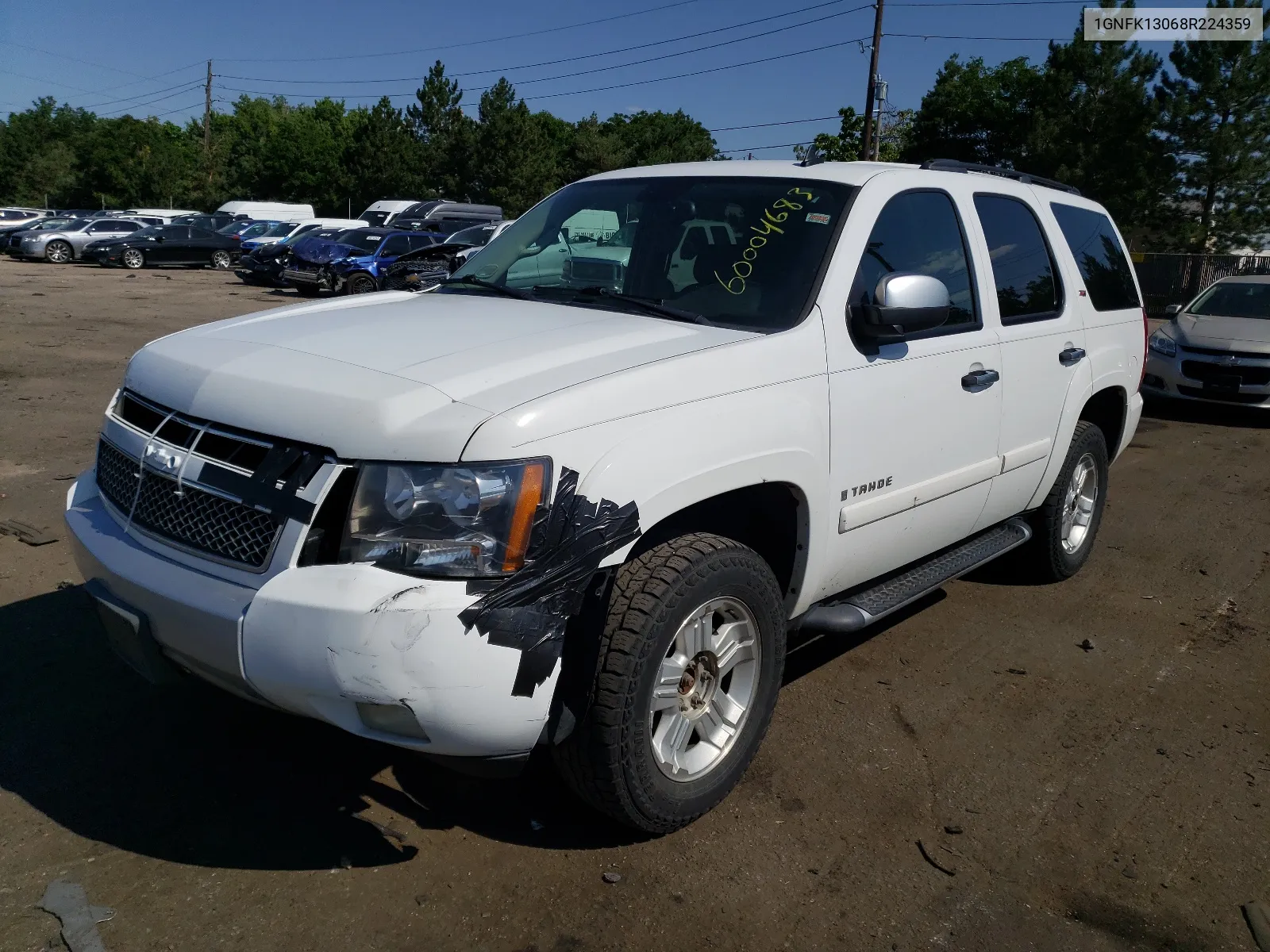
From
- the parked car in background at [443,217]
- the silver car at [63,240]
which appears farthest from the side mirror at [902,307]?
the silver car at [63,240]

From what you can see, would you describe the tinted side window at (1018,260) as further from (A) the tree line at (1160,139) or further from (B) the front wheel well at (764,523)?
(A) the tree line at (1160,139)

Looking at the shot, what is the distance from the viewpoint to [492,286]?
4.13 metres

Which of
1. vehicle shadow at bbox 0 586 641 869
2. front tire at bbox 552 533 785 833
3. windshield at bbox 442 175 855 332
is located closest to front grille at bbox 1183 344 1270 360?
windshield at bbox 442 175 855 332

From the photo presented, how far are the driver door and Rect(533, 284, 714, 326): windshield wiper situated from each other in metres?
0.44

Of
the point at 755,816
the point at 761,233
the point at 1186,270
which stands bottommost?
the point at 755,816

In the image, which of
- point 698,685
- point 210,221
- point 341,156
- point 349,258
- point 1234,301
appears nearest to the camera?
point 698,685

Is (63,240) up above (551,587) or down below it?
below

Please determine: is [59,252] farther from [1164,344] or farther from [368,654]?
[368,654]

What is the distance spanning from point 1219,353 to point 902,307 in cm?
930

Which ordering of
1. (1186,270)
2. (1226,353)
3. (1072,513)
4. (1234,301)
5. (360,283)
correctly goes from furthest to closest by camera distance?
(1186,270) < (360,283) < (1234,301) < (1226,353) < (1072,513)

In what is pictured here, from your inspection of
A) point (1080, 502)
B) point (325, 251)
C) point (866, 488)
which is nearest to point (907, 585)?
point (866, 488)

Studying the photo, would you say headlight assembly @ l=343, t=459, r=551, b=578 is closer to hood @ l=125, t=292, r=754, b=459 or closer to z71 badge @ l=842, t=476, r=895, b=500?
hood @ l=125, t=292, r=754, b=459

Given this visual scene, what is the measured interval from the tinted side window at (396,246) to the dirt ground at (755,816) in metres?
18.5

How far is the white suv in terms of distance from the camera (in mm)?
2543
